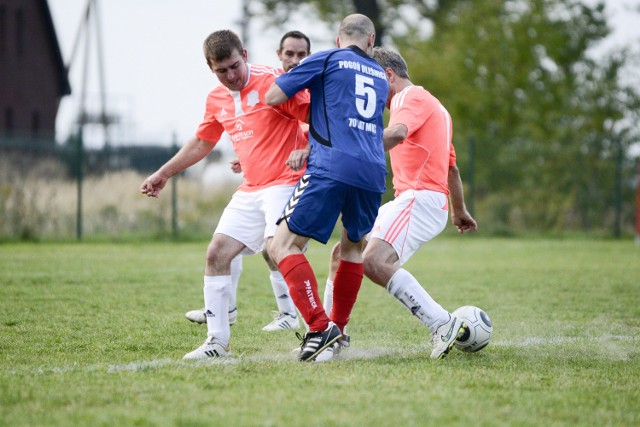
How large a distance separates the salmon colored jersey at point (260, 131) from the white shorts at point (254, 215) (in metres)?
0.08

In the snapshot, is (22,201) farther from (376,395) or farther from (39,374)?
(376,395)

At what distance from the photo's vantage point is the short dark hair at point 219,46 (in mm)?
5574

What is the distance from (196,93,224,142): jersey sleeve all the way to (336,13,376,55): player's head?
104 centimetres

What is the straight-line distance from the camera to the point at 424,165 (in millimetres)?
6129

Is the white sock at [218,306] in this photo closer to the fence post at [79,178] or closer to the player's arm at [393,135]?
the player's arm at [393,135]

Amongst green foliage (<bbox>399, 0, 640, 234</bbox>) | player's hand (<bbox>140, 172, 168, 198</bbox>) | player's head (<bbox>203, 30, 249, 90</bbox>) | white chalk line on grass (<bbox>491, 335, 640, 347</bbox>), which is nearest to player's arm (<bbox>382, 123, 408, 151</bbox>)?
player's head (<bbox>203, 30, 249, 90</bbox>)

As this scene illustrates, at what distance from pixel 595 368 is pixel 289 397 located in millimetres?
2029

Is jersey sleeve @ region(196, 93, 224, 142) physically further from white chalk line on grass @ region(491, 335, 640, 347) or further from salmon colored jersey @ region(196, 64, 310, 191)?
white chalk line on grass @ region(491, 335, 640, 347)

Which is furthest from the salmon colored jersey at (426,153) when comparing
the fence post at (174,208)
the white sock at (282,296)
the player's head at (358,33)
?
the fence post at (174,208)

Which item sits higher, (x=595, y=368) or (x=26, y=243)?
(x=595, y=368)

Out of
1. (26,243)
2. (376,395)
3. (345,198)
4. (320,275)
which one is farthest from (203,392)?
(26,243)

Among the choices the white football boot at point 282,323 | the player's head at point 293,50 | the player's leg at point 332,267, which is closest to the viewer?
the player's leg at point 332,267

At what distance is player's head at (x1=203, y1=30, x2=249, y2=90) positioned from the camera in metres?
5.58

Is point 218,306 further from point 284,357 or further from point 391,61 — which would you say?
point 391,61
